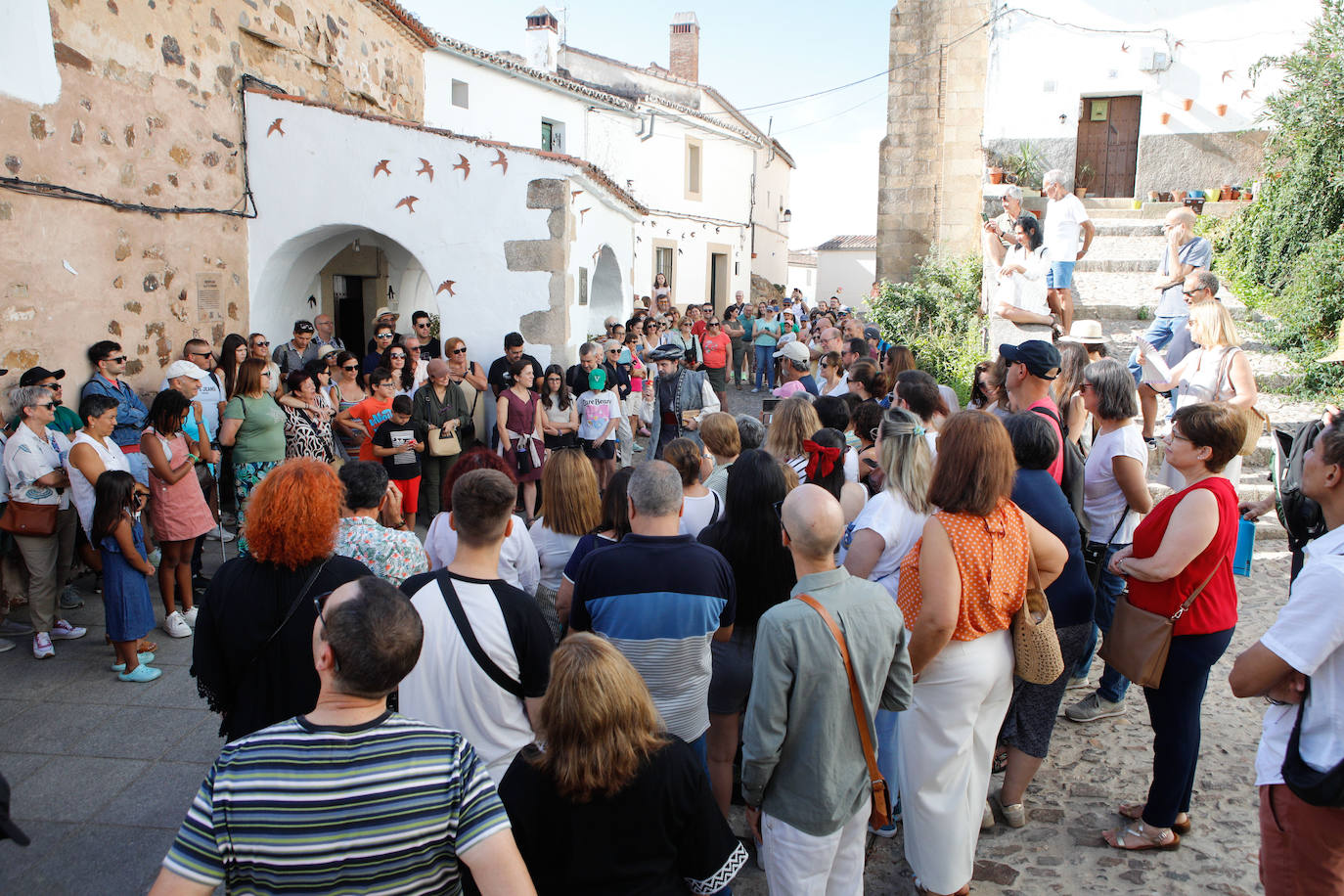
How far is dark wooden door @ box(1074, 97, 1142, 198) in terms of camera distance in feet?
52.3

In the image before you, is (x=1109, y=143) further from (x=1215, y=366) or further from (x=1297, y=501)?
(x=1297, y=501)

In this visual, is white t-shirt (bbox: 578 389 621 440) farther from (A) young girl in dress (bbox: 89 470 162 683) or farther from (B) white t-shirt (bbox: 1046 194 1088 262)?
(B) white t-shirt (bbox: 1046 194 1088 262)

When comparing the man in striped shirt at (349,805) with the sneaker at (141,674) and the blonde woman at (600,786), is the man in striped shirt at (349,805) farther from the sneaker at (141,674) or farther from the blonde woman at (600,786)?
the sneaker at (141,674)

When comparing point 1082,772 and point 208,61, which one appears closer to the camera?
point 1082,772

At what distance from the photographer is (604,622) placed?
2752 mm

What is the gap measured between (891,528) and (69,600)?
5516mm

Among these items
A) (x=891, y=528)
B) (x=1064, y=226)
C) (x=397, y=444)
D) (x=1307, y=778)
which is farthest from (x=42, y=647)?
(x=1064, y=226)

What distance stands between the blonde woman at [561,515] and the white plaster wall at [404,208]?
16.6 feet

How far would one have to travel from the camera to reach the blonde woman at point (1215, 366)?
218 inches

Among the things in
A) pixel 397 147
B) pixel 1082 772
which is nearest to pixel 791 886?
pixel 1082 772

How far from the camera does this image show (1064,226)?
27.4 feet

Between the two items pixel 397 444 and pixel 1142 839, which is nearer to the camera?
pixel 1142 839

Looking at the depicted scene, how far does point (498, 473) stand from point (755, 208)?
1052 inches

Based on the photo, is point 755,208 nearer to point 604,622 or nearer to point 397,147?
point 397,147
